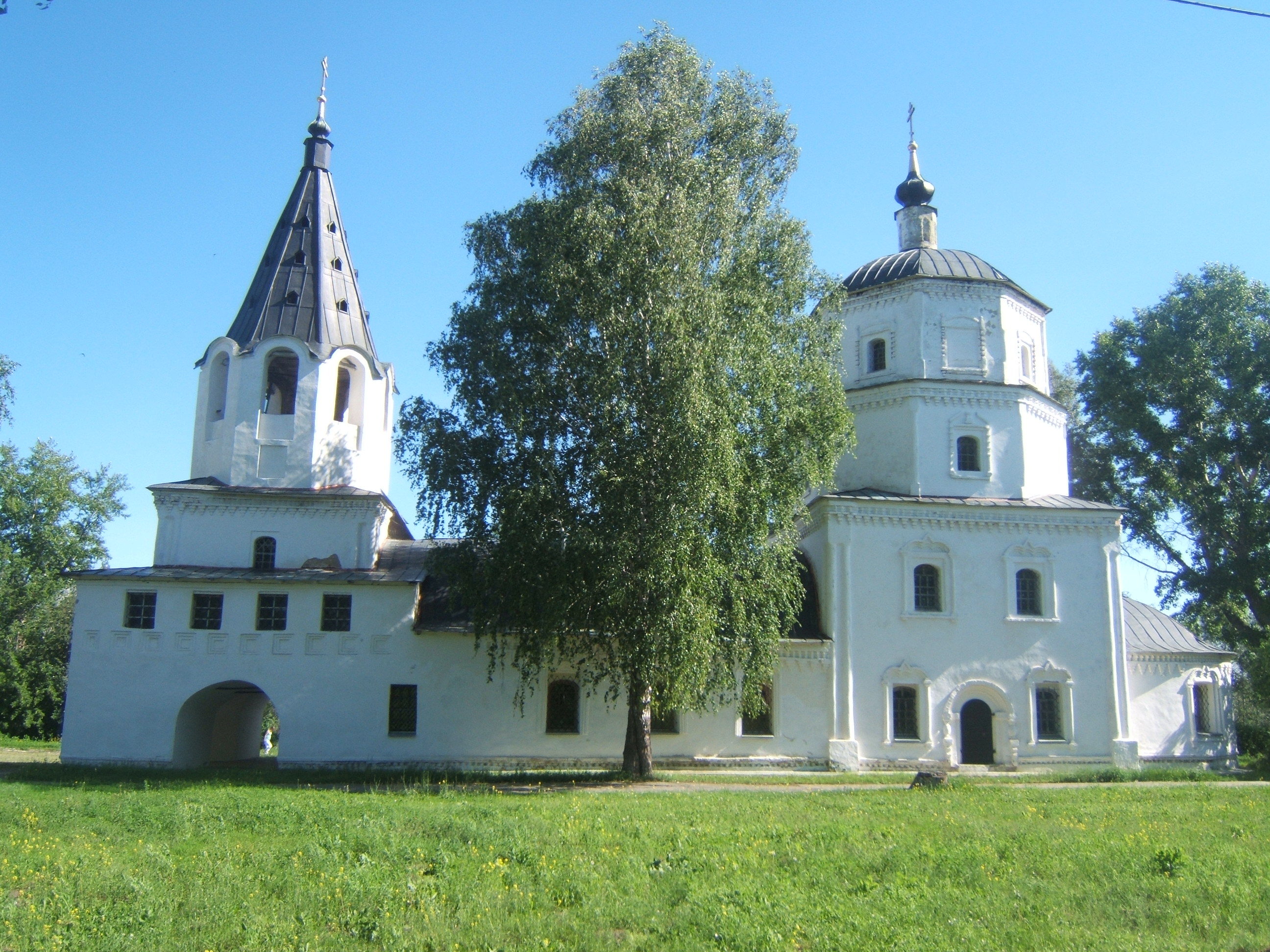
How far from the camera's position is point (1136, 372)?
1242 inches

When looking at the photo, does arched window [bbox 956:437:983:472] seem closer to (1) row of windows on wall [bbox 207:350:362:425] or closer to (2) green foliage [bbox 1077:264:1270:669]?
(2) green foliage [bbox 1077:264:1270:669]

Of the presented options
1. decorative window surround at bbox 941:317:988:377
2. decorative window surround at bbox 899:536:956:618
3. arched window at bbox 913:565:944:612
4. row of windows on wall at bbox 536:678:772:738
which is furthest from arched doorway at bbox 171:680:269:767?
decorative window surround at bbox 941:317:988:377

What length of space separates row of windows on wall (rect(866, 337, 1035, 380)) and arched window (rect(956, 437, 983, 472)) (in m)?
2.46

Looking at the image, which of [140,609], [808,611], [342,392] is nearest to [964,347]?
[808,611]

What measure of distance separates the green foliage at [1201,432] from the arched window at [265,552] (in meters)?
25.0

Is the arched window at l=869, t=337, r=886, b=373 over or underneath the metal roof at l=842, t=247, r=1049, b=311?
underneath

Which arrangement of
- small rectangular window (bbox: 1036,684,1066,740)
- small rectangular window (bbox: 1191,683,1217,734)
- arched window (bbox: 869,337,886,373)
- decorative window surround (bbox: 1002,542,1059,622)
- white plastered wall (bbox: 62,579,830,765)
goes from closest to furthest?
1. white plastered wall (bbox: 62,579,830,765)
2. small rectangular window (bbox: 1036,684,1066,740)
3. decorative window surround (bbox: 1002,542,1059,622)
4. small rectangular window (bbox: 1191,683,1217,734)
5. arched window (bbox: 869,337,886,373)

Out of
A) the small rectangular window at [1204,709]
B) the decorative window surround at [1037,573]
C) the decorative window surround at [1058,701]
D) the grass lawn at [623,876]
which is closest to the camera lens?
the grass lawn at [623,876]

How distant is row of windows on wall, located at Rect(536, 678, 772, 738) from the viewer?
22.8 m

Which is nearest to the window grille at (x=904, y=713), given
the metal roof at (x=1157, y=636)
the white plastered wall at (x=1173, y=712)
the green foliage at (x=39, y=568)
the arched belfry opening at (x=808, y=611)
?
the arched belfry opening at (x=808, y=611)

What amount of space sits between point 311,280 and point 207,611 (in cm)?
808

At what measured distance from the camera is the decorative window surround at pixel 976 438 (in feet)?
80.0

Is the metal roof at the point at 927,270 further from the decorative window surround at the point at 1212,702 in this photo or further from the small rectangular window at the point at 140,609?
the small rectangular window at the point at 140,609

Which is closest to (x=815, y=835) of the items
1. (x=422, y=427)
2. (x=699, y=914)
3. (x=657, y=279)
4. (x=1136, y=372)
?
(x=699, y=914)
